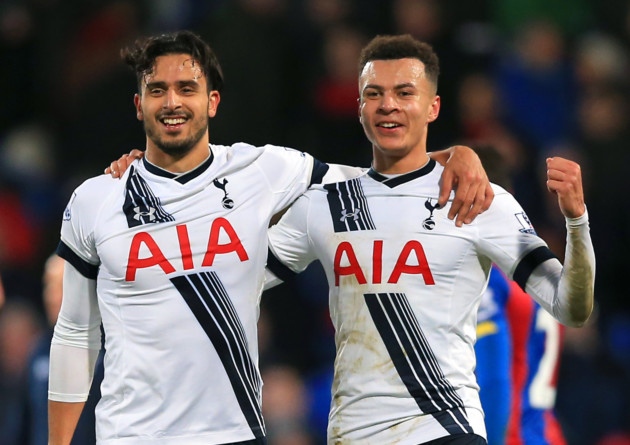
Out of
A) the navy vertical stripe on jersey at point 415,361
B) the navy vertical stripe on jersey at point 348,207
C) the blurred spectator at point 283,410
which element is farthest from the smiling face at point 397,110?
the blurred spectator at point 283,410

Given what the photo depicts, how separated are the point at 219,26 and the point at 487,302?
4222 mm

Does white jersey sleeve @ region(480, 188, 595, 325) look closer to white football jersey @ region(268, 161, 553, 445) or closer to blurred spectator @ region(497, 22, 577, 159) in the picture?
white football jersey @ region(268, 161, 553, 445)

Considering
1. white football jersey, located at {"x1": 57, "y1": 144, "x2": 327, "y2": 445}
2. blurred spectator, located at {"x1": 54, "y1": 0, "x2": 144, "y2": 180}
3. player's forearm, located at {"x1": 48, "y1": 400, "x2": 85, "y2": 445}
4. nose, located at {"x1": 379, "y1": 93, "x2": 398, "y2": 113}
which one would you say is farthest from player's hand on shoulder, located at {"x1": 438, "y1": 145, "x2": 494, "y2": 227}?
blurred spectator, located at {"x1": 54, "y1": 0, "x2": 144, "y2": 180}

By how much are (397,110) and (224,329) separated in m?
1.09

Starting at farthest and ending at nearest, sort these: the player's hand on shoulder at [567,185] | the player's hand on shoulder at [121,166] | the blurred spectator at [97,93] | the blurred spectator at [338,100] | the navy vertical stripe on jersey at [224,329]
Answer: the blurred spectator at [97,93], the blurred spectator at [338,100], the player's hand on shoulder at [121,166], the navy vertical stripe on jersey at [224,329], the player's hand on shoulder at [567,185]

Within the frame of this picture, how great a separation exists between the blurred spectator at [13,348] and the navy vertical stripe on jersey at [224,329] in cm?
271

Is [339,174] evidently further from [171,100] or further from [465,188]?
[171,100]

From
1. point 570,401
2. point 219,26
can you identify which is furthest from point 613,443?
point 219,26

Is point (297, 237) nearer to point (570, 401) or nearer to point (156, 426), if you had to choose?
point (156, 426)

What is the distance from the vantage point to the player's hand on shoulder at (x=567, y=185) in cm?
488

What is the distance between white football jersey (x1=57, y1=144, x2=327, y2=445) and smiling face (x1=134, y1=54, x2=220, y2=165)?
0.11 metres

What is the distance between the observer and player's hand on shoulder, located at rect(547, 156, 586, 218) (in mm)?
4879

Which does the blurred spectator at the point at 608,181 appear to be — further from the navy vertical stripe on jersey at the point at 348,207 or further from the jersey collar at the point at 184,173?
the jersey collar at the point at 184,173

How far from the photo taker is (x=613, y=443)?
365 inches
